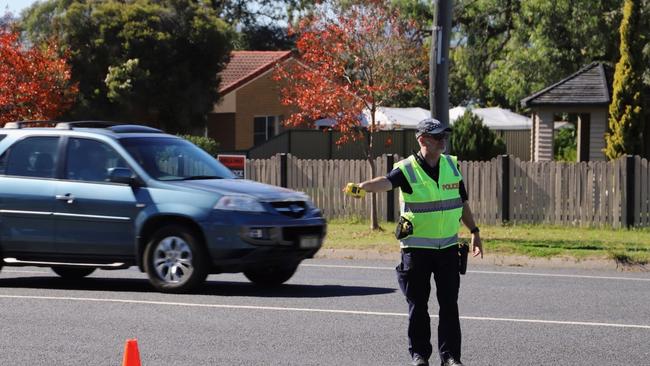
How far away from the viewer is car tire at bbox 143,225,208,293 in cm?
1227

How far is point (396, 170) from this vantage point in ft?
26.8

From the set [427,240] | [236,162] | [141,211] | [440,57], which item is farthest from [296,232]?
[236,162]

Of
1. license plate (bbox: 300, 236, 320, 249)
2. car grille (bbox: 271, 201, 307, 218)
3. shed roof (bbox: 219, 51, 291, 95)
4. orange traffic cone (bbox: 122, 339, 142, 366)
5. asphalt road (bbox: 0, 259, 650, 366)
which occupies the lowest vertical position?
asphalt road (bbox: 0, 259, 650, 366)

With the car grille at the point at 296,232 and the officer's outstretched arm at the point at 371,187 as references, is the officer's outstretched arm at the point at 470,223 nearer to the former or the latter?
the officer's outstretched arm at the point at 371,187

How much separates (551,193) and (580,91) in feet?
33.5

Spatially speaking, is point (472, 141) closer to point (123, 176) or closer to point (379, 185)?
point (123, 176)

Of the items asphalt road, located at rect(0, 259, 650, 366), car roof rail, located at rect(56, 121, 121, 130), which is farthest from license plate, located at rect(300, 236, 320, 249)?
car roof rail, located at rect(56, 121, 121, 130)

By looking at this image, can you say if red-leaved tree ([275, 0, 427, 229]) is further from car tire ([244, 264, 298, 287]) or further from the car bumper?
the car bumper

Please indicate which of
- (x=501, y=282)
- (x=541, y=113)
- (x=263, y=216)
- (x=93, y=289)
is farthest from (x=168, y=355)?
(x=541, y=113)

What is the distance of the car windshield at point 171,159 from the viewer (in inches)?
506

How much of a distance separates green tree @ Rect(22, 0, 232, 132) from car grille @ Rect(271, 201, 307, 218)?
24301 millimetres

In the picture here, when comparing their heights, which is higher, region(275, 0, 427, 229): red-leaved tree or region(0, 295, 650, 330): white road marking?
region(275, 0, 427, 229): red-leaved tree

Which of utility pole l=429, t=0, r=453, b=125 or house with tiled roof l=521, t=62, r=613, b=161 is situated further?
house with tiled roof l=521, t=62, r=613, b=161

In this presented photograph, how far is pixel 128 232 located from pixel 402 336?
390 cm
